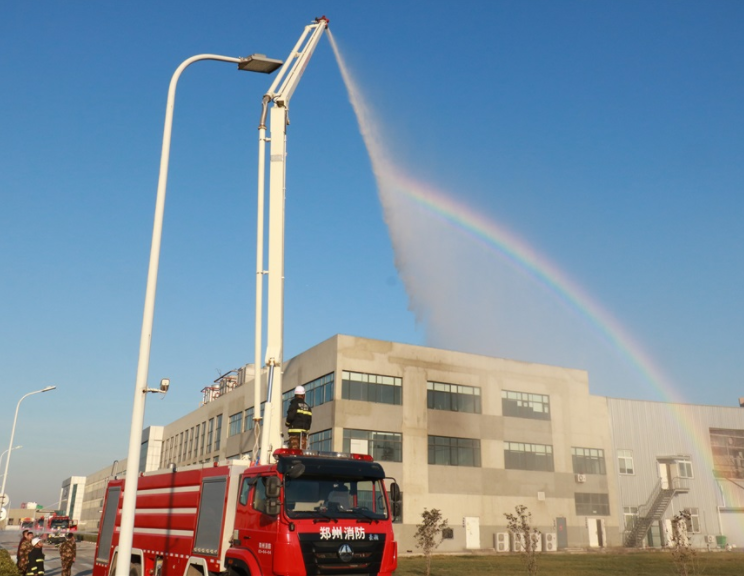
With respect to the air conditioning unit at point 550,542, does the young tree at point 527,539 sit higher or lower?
higher

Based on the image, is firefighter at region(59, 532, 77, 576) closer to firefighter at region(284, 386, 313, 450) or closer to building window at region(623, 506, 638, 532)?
firefighter at region(284, 386, 313, 450)

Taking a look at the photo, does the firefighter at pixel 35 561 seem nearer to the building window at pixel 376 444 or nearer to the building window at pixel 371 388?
the building window at pixel 376 444

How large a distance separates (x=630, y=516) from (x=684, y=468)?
6552 mm

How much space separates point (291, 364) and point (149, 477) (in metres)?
36.4

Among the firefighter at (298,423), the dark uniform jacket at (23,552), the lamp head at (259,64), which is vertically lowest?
the dark uniform jacket at (23,552)

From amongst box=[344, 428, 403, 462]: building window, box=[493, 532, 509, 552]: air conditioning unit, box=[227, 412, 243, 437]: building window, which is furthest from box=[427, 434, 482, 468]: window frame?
box=[227, 412, 243, 437]: building window

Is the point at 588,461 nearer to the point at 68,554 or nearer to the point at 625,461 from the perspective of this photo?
the point at 625,461

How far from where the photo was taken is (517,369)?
52.8 meters

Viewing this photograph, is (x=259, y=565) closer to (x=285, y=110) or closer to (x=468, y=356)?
(x=285, y=110)

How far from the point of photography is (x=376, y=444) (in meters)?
45.1

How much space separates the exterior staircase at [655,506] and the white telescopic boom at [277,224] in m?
47.1

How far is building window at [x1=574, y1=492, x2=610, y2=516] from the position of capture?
5212 centimetres

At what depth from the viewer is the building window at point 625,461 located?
5519cm

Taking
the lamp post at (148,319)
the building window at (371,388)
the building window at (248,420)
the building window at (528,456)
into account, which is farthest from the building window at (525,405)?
the lamp post at (148,319)
